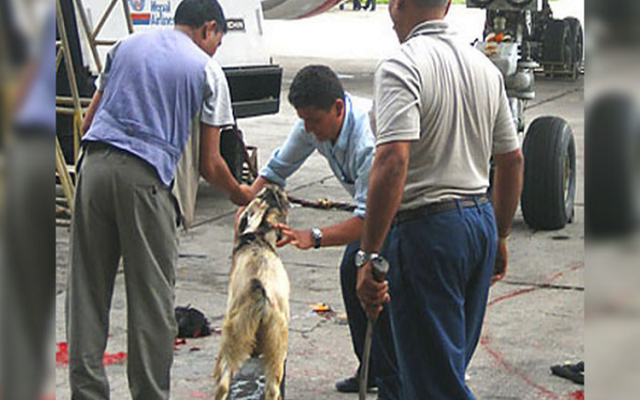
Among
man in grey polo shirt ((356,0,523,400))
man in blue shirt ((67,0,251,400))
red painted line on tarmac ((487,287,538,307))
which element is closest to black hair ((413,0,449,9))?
man in grey polo shirt ((356,0,523,400))

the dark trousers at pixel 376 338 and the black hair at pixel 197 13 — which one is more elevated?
the black hair at pixel 197 13

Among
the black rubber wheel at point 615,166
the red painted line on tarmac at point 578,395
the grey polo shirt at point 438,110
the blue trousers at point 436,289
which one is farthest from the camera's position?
the red painted line on tarmac at point 578,395

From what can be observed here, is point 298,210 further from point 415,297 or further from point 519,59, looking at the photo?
point 415,297

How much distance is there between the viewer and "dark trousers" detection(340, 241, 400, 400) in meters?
4.66

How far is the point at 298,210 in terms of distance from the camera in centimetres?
975

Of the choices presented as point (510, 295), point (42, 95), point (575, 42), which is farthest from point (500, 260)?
point (575, 42)

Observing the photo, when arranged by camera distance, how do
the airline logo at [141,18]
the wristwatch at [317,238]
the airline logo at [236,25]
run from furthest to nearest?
the airline logo at [236,25], the airline logo at [141,18], the wristwatch at [317,238]

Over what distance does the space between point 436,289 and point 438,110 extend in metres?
0.59

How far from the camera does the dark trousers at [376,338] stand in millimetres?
4664

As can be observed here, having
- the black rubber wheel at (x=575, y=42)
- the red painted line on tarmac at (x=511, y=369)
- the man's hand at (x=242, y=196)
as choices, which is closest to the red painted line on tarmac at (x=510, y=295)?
the red painted line on tarmac at (x=511, y=369)

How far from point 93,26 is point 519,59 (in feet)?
11.6

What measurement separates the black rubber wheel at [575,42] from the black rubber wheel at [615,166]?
1639cm

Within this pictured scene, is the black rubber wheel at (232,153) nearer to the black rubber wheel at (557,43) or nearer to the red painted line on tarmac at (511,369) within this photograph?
the red painted line on tarmac at (511,369)

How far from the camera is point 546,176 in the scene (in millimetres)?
8602
